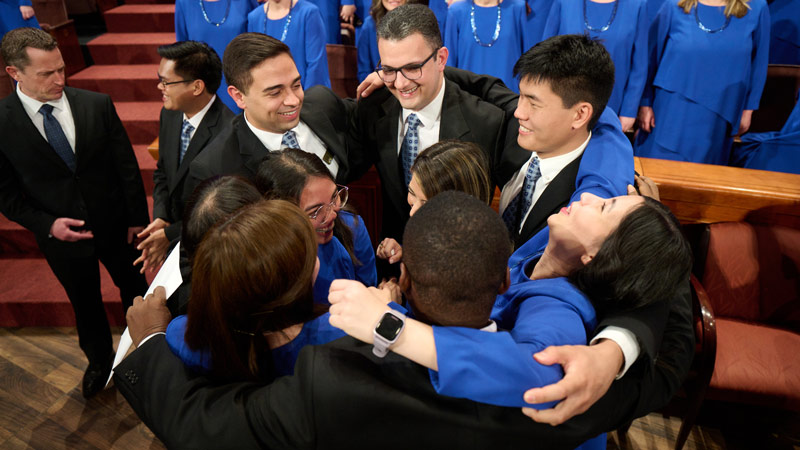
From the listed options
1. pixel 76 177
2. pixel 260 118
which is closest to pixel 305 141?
pixel 260 118

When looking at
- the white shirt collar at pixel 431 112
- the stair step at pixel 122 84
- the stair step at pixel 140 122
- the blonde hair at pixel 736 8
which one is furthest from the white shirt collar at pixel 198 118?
the blonde hair at pixel 736 8

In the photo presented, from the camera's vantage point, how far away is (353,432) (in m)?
0.94

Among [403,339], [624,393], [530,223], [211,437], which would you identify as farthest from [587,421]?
[530,223]

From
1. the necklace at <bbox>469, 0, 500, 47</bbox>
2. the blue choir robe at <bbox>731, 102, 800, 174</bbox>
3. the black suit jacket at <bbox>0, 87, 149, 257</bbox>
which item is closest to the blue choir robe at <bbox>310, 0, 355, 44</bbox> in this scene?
the necklace at <bbox>469, 0, 500, 47</bbox>

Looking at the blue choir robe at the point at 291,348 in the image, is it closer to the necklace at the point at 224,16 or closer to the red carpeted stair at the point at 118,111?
the red carpeted stair at the point at 118,111

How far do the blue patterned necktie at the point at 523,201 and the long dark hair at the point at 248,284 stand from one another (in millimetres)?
1085

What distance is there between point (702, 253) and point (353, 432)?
197 cm

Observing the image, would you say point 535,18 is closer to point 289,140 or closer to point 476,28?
point 476,28

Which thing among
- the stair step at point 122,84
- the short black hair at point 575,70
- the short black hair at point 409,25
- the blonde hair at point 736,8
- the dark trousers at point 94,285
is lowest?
the dark trousers at point 94,285

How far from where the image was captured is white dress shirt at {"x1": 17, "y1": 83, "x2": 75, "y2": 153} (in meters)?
2.31

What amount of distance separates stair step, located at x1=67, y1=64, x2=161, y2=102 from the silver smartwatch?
4409mm

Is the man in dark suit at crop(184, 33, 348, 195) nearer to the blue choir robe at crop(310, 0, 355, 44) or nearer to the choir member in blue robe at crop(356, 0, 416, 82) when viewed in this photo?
the choir member in blue robe at crop(356, 0, 416, 82)

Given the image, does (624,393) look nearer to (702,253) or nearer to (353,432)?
(353,432)

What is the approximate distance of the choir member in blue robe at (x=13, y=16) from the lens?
4.03 metres
